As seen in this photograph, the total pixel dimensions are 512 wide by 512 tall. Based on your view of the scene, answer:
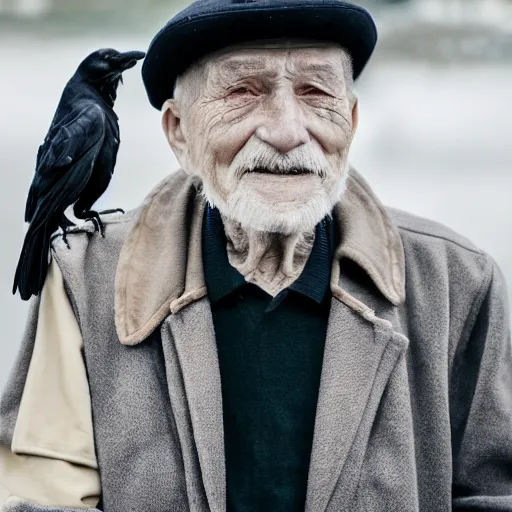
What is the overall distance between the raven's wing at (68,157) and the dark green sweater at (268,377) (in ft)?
1.21

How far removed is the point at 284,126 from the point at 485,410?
72cm

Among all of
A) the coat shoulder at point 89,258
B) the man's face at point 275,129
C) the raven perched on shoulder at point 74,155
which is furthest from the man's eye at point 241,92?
the coat shoulder at point 89,258

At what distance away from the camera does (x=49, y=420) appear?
5.64 ft

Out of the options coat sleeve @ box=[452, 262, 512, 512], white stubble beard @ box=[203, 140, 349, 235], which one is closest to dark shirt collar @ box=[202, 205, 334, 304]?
white stubble beard @ box=[203, 140, 349, 235]

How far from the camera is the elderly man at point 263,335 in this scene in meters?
1.71

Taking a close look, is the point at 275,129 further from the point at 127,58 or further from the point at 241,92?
the point at 127,58

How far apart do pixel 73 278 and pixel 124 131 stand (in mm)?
1796

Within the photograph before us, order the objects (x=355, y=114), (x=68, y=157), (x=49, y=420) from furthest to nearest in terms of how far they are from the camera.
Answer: (x=355, y=114)
(x=49, y=420)
(x=68, y=157)

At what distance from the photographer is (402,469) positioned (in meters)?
1.72

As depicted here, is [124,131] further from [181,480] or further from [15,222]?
[181,480]

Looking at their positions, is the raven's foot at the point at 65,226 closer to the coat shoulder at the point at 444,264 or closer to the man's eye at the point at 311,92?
the man's eye at the point at 311,92

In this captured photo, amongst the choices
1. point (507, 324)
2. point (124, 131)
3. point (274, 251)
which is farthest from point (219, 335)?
point (124, 131)

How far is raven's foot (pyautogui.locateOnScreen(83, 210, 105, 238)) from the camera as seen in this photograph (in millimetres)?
1791

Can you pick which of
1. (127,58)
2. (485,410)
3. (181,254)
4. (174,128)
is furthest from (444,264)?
(127,58)
